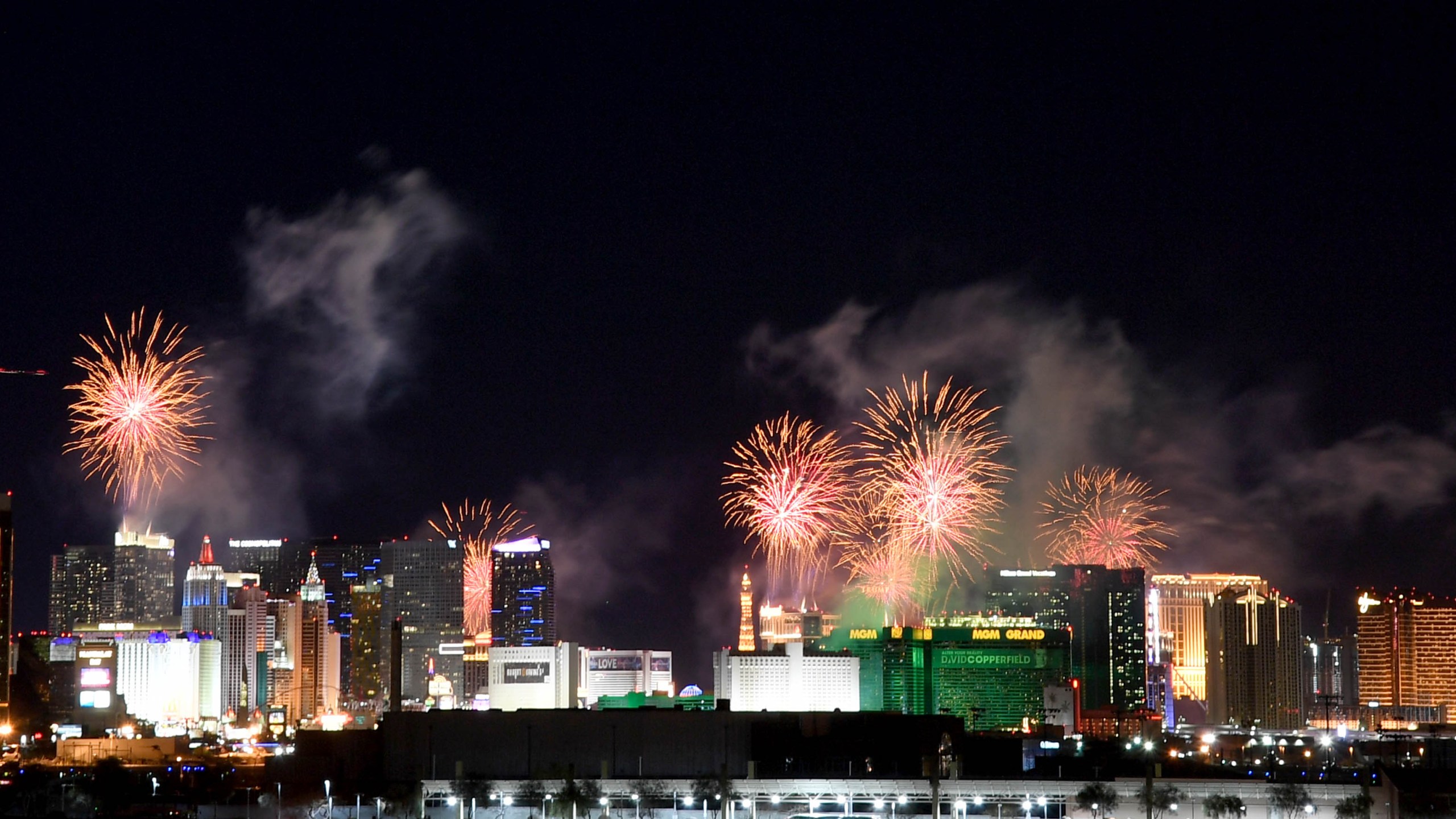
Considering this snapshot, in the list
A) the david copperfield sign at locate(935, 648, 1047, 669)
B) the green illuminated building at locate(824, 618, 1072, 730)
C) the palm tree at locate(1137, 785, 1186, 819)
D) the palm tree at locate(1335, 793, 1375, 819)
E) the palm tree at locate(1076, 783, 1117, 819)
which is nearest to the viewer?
the palm tree at locate(1335, 793, 1375, 819)

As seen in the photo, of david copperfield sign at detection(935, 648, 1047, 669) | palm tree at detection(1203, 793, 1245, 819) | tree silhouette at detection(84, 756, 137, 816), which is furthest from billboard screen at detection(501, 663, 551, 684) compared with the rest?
palm tree at detection(1203, 793, 1245, 819)

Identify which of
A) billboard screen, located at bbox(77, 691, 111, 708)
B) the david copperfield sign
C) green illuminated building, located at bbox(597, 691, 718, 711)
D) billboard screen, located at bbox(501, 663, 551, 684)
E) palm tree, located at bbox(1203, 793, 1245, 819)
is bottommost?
billboard screen, located at bbox(77, 691, 111, 708)

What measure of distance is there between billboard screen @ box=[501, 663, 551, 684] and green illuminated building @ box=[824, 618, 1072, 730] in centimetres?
3068

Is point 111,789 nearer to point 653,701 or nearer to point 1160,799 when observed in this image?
point 1160,799

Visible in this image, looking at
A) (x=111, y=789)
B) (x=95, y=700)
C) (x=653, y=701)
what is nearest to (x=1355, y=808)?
(x=111, y=789)

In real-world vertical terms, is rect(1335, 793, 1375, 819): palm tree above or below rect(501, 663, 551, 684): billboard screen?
below

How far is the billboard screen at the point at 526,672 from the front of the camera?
180 meters

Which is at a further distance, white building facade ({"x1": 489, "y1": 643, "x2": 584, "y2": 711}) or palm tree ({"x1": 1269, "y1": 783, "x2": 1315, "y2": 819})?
white building facade ({"x1": 489, "y1": 643, "x2": 584, "y2": 711})

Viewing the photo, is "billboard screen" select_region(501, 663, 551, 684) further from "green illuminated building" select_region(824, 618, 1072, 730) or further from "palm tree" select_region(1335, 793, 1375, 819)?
"palm tree" select_region(1335, 793, 1375, 819)

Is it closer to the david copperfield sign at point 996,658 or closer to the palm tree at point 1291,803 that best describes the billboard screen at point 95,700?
the david copperfield sign at point 996,658

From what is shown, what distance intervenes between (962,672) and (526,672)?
4327 cm

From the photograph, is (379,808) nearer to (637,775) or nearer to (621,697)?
(637,775)

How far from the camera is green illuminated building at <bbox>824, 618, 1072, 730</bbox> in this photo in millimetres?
173125

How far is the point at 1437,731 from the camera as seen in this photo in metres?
178
